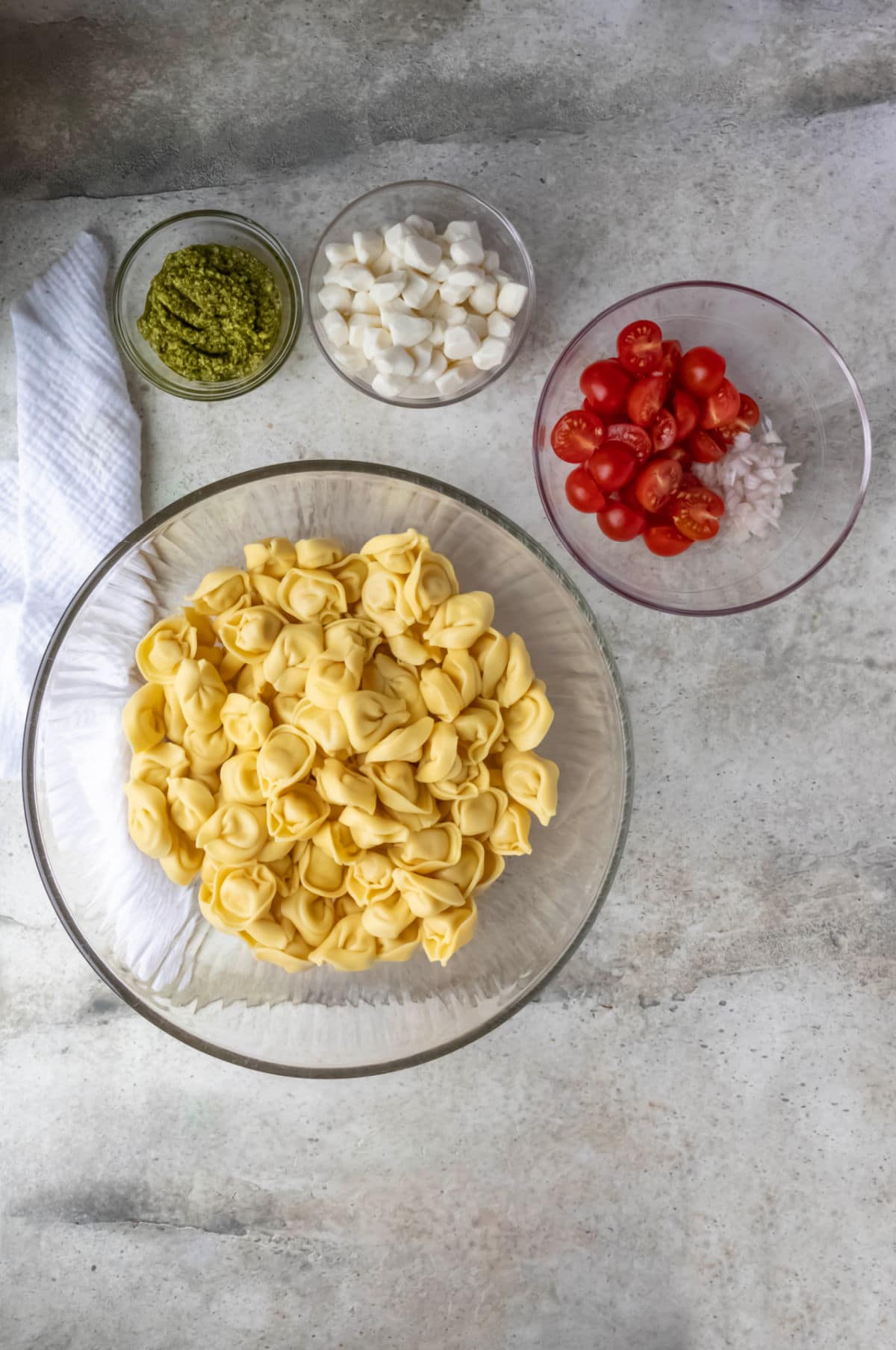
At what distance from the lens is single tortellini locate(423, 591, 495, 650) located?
124 centimetres

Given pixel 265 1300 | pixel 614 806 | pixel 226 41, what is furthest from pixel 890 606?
pixel 265 1300

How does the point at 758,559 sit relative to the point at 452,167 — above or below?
below

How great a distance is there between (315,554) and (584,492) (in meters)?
0.47

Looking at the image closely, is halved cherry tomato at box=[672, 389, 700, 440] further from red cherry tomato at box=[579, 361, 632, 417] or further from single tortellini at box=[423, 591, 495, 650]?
single tortellini at box=[423, 591, 495, 650]

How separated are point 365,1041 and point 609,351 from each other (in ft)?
4.08

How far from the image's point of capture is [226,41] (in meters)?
1.60

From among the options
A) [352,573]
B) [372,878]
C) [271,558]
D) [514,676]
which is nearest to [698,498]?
[514,676]

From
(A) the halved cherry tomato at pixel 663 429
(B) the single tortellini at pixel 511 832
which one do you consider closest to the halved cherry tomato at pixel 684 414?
(A) the halved cherry tomato at pixel 663 429

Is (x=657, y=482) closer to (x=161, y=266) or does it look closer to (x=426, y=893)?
(x=426, y=893)

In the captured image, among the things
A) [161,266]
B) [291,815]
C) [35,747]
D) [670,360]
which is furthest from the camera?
[161,266]

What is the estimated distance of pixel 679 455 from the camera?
1.47m

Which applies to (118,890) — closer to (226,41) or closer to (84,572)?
(84,572)

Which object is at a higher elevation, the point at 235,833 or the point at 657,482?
the point at 657,482

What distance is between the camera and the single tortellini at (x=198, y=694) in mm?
1246
